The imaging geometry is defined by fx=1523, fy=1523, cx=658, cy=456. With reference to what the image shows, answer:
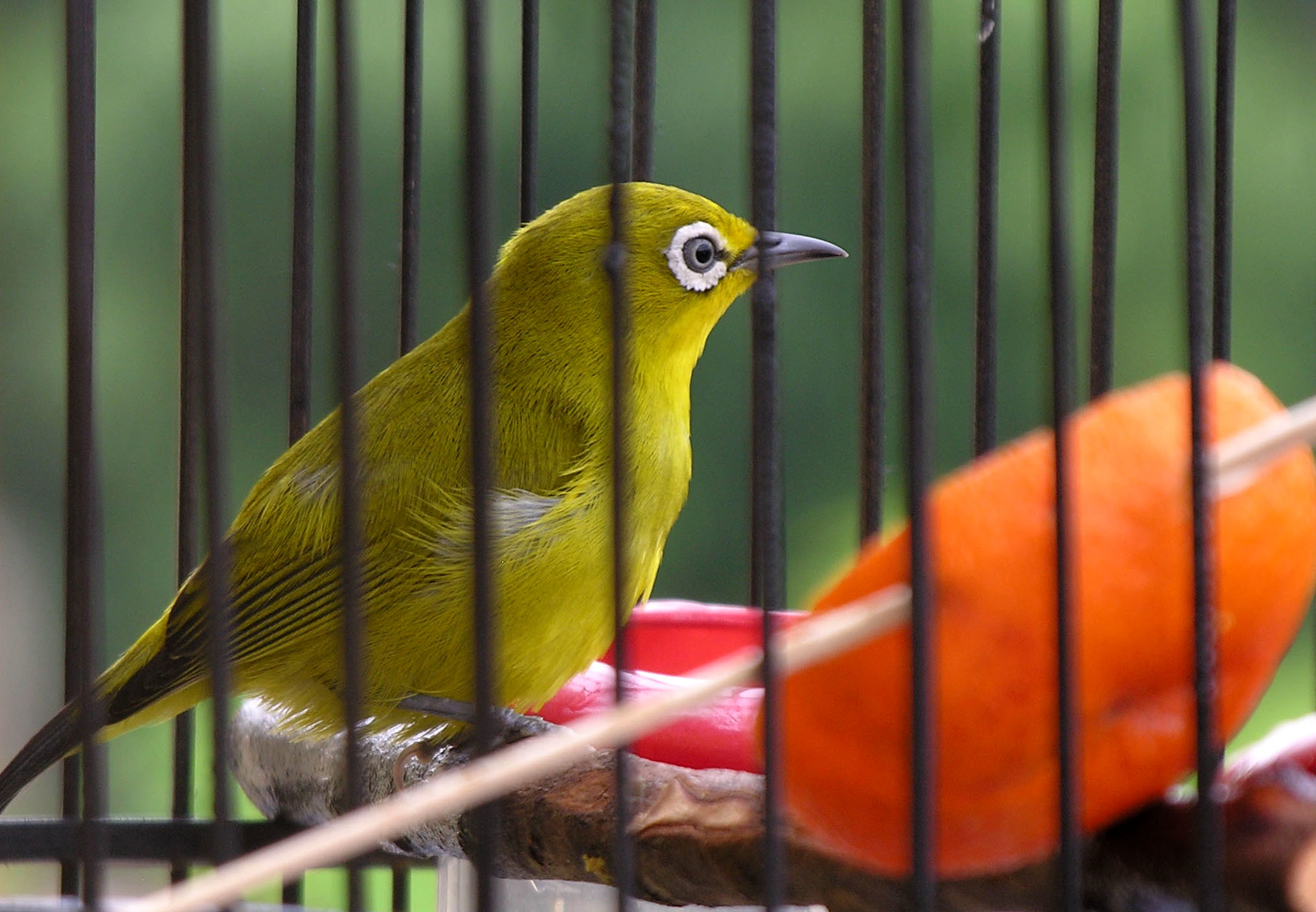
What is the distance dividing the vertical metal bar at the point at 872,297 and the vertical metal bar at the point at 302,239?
437 mm

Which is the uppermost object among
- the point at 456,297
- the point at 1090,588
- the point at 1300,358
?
the point at 456,297

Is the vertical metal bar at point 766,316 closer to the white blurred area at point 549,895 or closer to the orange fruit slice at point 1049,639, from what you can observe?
the orange fruit slice at point 1049,639

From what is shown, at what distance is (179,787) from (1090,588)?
0.84 m

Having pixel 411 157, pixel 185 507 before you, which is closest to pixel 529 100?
pixel 411 157

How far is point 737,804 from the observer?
801 millimetres

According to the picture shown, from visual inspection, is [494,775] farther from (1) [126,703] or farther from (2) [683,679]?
(1) [126,703]

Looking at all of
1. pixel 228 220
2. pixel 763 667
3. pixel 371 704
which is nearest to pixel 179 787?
pixel 371 704

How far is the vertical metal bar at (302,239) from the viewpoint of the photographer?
3.94 feet

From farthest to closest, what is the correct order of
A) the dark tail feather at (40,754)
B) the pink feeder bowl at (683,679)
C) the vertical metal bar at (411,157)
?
1. the vertical metal bar at (411,157)
2. the dark tail feather at (40,754)
3. the pink feeder bowl at (683,679)

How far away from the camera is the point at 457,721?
51.9 inches

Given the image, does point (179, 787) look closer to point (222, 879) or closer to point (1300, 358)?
point (222, 879)

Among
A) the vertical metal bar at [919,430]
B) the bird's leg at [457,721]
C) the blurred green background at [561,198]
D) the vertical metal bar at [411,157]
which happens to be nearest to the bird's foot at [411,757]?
the bird's leg at [457,721]

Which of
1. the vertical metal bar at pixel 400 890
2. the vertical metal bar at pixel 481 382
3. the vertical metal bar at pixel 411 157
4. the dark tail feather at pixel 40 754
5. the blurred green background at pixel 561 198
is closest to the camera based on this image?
the vertical metal bar at pixel 481 382

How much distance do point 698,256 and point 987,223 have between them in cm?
36
